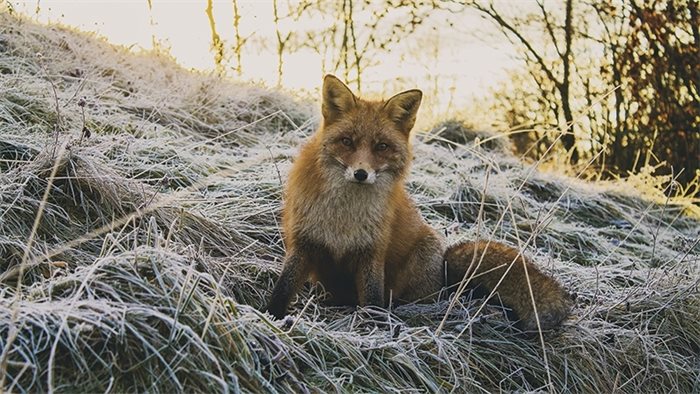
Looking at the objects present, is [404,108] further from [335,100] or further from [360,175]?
[360,175]

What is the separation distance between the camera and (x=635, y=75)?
30.3ft

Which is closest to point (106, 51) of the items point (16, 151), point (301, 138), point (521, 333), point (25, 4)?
point (25, 4)

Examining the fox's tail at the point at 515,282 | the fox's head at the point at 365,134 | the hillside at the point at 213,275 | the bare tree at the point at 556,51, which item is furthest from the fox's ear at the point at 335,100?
the bare tree at the point at 556,51

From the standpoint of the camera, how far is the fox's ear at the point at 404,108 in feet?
12.1

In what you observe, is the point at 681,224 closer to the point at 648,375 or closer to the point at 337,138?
the point at 648,375

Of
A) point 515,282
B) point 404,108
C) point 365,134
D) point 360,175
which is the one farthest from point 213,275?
point 515,282

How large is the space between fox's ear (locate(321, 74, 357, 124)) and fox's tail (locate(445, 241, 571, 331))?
915 mm

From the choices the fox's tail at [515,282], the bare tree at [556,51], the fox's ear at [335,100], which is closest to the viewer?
the fox's tail at [515,282]

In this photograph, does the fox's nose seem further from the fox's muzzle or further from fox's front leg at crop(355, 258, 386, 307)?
fox's front leg at crop(355, 258, 386, 307)

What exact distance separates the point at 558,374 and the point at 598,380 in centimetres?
21

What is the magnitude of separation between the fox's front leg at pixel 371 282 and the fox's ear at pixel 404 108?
0.69 metres

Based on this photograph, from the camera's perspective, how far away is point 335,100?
3.66 metres

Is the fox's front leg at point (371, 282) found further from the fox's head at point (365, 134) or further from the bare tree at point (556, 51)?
the bare tree at point (556, 51)

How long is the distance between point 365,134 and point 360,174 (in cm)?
25
